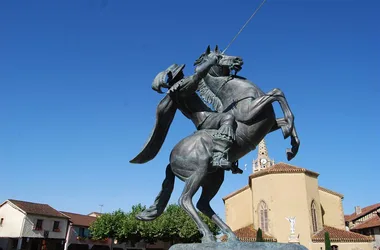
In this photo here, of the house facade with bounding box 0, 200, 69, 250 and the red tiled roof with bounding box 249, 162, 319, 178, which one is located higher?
the red tiled roof with bounding box 249, 162, 319, 178

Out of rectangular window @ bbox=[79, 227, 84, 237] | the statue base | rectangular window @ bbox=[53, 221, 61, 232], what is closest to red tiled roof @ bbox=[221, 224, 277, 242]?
rectangular window @ bbox=[53, 221, 61, 232]

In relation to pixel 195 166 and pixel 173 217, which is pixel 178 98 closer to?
pixel 195 166

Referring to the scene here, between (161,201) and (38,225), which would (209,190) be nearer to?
(161,201)

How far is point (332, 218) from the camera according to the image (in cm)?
3641

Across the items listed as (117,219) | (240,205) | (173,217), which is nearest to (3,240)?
(117,219)

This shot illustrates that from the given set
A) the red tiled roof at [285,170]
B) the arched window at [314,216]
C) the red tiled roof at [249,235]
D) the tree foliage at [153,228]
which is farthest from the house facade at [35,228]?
the arched window at [314,216]

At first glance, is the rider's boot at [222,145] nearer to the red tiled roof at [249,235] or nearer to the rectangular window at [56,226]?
the red tiled roof at [249,235]

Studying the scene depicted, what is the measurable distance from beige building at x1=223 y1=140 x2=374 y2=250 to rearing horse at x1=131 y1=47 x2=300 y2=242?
28.4 meters

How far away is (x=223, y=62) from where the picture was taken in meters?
5.23

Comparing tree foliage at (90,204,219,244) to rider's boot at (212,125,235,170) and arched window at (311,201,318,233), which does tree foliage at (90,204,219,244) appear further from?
rider's boot at (212,125,235,170)

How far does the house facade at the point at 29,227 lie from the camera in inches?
1516

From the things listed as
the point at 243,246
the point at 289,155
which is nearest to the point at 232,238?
the point at 243,246

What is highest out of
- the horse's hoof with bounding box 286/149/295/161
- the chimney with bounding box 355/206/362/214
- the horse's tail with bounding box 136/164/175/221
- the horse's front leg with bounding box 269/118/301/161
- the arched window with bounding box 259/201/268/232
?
the chimney with bounding box 355/206/362/214

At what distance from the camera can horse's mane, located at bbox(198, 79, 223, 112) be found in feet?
16.9
